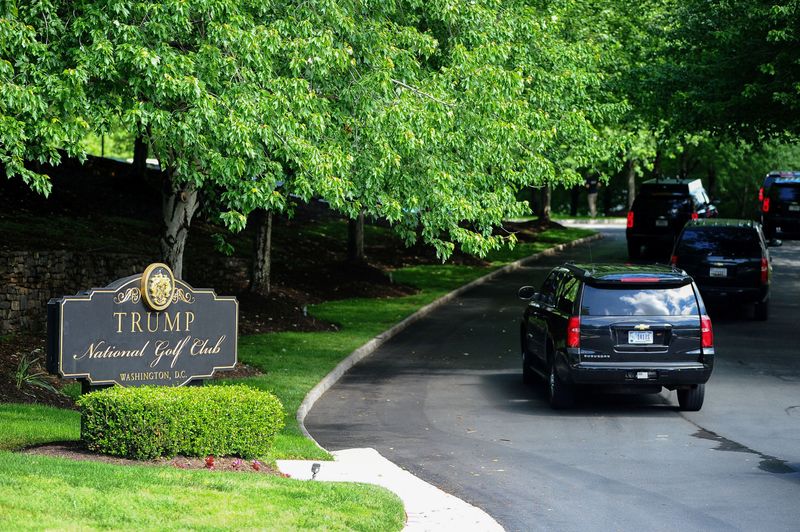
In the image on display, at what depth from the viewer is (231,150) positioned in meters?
13.4

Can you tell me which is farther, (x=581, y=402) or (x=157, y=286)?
(x=581, y=402)

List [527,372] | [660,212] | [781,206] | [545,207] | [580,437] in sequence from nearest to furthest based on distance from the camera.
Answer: [580,437] < [527,372] < [660,212] < [781,206] < [545,207]

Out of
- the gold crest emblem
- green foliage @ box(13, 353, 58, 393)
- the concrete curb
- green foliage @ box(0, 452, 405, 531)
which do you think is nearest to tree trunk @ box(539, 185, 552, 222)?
the concrete curb

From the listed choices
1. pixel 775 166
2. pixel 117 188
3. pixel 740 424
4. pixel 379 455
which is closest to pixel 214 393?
pixel 379 455

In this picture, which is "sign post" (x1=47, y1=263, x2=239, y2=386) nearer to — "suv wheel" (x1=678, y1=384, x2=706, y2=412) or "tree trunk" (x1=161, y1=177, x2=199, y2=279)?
"tree trunk" (x1=161, y1=177, x2=199, y2=279)

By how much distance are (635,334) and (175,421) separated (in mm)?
6123

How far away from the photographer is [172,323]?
1130 centimetres

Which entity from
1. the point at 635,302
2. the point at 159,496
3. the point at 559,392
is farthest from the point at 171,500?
the point at 635,302

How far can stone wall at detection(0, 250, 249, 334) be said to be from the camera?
17.6m

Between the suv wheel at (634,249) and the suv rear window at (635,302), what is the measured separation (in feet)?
72.5

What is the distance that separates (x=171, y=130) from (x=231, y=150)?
72 centimetres

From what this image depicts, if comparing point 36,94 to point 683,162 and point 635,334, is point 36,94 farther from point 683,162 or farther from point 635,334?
point 683,162

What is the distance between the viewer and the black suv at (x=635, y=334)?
13672mm

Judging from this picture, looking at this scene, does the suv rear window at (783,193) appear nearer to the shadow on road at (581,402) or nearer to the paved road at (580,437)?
the paved road at (580,437)
